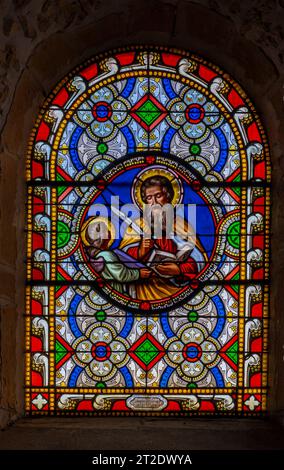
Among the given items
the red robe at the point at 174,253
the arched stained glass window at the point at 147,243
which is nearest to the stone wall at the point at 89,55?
the arched stained glass window at the point at 147,243

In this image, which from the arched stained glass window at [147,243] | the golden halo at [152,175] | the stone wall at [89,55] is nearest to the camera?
the stone wall at [89,55]

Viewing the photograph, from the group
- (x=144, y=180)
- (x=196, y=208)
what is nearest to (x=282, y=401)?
(x=196, y=208)

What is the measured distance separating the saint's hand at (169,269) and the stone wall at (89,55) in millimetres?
661

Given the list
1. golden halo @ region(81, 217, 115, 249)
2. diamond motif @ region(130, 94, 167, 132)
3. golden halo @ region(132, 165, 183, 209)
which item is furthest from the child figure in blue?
diamond motif @ region(130, 94, 167, 132)

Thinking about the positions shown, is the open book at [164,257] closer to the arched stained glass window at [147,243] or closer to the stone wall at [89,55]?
the arched stained glass window at [147,243]

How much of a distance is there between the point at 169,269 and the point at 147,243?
0.78 feet

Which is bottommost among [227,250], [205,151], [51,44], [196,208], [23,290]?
[23,290]

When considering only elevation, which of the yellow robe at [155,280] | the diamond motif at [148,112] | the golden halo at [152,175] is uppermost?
the diamond motif at [148,112]

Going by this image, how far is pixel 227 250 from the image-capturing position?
4.62 metres

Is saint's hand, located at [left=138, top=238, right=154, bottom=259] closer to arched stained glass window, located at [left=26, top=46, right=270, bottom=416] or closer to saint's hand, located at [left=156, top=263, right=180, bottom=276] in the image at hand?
arched stained glass window, located at [left=26, top=46, right=270, bottom=416]

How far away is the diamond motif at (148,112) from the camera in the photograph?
4691 millimetres

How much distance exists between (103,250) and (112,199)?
364mm

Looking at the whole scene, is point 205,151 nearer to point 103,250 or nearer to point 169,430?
point 103,250

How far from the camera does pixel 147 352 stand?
15.0 feet
